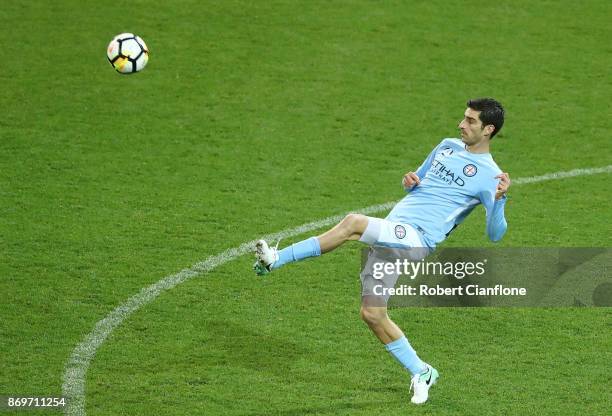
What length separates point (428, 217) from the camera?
7.97 meters

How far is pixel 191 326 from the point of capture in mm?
9000

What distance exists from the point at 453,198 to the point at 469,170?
9.1 inches

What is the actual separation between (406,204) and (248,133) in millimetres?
5243

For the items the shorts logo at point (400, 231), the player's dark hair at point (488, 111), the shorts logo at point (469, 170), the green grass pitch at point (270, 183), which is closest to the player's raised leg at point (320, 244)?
the shorts logo at point (400, 231)

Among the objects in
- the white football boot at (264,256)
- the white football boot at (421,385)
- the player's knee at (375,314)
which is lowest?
the white football boot at (421,385)

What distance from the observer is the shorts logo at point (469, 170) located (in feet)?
26.2

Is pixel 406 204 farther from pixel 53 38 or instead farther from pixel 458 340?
pixel 53 38

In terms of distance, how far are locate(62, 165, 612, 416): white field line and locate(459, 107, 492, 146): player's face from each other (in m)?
3.07

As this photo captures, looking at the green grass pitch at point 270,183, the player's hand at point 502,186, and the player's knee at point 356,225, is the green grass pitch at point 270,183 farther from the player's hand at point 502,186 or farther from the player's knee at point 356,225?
the player's hand at point 502,186

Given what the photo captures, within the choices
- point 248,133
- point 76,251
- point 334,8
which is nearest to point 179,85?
point 248,133

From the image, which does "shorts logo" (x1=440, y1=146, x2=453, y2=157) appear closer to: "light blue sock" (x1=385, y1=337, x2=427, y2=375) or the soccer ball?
"light blue sock" (x1=385, y1=337, x2=427, y2=375)

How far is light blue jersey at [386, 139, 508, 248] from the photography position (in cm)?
793

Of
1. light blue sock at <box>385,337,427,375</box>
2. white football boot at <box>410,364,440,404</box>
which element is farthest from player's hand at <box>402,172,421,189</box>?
white football boot at <box>410,364,440,404</box>

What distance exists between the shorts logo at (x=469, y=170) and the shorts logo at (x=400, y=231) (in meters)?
0.63
